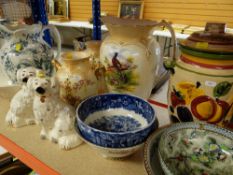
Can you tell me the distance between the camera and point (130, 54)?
0.51 m

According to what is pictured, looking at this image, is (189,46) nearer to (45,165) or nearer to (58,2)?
(45,165)

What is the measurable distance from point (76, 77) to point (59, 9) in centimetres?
224

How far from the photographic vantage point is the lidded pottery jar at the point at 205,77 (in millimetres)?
416

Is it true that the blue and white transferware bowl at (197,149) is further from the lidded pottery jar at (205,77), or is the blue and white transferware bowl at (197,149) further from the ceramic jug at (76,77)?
the ceramic jug at (76,77)

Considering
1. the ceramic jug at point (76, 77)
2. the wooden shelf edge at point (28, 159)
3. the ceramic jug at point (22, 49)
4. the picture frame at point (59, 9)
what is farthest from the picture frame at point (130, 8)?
the wooden shelf edge at point (28, 159)

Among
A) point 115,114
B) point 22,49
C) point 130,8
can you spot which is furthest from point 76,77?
point 130,8

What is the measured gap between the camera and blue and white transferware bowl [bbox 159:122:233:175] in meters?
0.41

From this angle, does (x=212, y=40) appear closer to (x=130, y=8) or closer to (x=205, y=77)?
(x=205, y=77)

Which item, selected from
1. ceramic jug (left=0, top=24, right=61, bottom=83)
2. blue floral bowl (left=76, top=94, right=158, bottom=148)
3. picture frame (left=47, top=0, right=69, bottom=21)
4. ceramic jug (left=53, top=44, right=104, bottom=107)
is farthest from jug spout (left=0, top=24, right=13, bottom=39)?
picture frame (left=47, top=0, right=69, bottom=21)

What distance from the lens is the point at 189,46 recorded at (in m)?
0.44

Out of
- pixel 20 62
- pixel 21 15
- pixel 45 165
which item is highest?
pixel 21 15

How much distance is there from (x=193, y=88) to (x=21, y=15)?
2.78 ft

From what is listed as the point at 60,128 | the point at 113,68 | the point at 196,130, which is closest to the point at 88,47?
the point at 113,68

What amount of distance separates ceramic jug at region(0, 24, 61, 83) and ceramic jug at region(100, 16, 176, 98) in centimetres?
23
